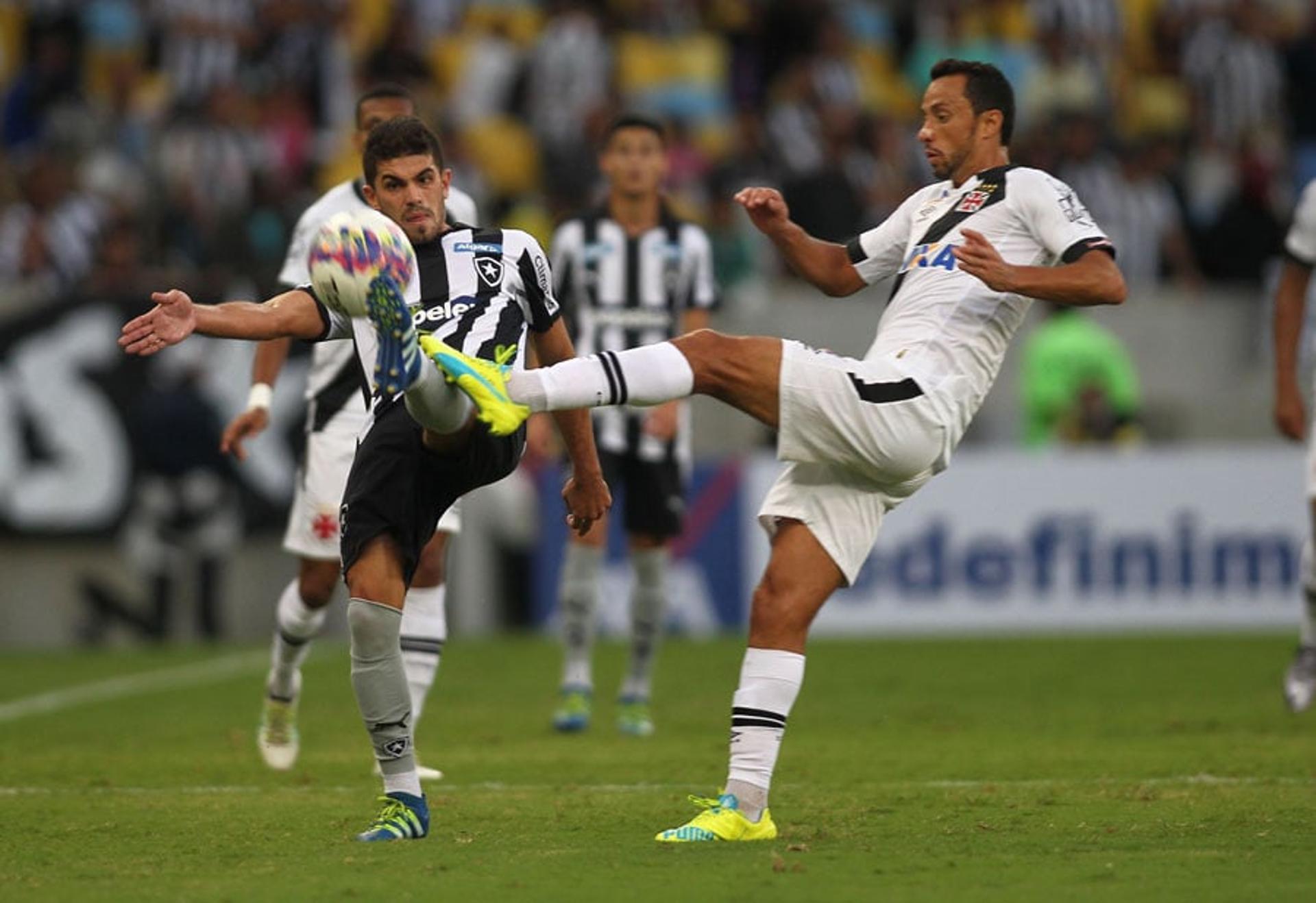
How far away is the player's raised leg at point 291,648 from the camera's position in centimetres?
880

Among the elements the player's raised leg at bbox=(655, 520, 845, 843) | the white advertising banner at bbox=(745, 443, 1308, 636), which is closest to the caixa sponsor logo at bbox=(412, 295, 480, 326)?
the player's raised leg at bbox=(655, 520, 845, 843)

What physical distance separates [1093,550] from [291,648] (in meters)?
8.60

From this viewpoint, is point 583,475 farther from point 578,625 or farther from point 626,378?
point 578,625

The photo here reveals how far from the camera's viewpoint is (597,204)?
36.8ft

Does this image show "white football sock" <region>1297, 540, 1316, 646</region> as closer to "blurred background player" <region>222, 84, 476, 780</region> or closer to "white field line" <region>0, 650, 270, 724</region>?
"blurred background player" <region>222, 84, 476, 780</region>

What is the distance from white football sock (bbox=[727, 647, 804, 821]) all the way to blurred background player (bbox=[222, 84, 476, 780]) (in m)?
2.19

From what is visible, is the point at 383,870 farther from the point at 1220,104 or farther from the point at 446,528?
the point at 1220,104

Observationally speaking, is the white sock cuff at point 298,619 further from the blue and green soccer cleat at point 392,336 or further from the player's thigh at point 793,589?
the blue and green soccer cleat at point 392,336

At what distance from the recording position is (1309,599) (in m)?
9.81

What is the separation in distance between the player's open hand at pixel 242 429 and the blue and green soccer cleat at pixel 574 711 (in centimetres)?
230

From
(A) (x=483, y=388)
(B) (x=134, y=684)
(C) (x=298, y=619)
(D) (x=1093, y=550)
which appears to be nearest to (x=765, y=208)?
Answer: (A) (x=483, y=388)

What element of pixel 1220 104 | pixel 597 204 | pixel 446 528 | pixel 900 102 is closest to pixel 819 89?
pixel 900 102

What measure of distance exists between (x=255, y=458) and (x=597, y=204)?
617 centimetres

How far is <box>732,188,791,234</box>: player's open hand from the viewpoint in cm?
696
